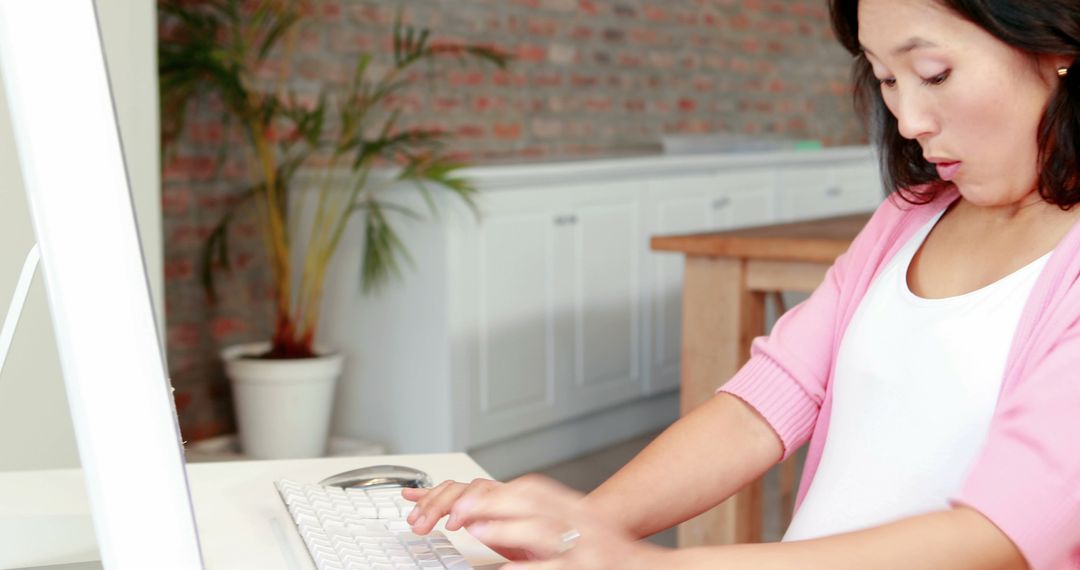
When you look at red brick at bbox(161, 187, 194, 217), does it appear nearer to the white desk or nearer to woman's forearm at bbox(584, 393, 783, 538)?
the white desk

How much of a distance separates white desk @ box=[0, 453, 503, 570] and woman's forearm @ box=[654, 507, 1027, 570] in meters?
0.19

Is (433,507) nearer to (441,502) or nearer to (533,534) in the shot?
(441,502)

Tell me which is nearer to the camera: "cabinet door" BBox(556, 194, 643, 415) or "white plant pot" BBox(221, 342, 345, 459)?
"white plant pot" BBox(221, 342, 345, 459)

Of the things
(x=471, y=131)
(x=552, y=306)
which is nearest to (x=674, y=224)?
(x=552, y=306)

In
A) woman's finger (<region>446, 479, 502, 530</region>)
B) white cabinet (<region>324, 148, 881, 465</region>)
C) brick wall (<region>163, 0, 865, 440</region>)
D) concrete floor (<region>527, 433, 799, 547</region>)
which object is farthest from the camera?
brick wall (<region>163, 0, 865, 440</region>)

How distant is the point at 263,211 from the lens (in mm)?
3646

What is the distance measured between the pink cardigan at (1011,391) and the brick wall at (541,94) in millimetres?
2699

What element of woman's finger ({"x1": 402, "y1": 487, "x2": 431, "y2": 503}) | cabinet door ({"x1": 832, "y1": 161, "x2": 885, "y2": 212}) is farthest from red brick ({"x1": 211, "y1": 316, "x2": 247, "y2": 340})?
woman's finger ({"x1": 402, "y1": 487, "x2": 431, "y2": 503})

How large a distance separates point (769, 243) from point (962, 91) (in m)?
1.53

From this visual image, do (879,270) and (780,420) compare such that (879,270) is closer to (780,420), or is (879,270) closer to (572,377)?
(780,420)

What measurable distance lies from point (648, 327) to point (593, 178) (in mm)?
574

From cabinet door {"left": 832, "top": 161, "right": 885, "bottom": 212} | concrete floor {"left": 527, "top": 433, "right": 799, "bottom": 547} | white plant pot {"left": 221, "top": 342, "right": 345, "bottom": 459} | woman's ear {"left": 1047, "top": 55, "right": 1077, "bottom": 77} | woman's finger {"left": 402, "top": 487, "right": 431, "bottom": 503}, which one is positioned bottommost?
concrete floor {"left": 527, "top": 433, "right": 799, "bottom": 547}

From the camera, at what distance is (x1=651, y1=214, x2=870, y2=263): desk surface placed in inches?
96.3

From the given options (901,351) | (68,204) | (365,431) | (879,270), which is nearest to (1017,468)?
(901,351)
